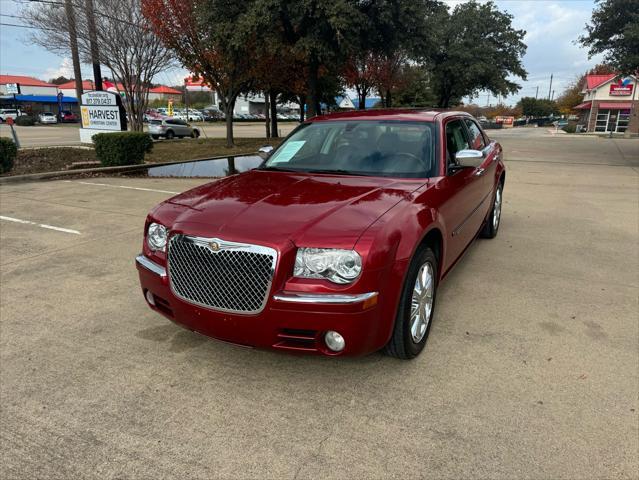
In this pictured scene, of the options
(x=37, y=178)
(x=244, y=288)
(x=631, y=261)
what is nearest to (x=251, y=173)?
(x=244, y=288)

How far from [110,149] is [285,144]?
9.67m

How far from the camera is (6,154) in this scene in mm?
11141

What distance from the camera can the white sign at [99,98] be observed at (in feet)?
52.6

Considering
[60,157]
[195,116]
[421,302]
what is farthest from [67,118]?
[421,302]

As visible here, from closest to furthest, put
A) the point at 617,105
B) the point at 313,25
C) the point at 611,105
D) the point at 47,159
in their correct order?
the point at 47,159, the point at 313,25, the point at 617,105, the point at 611,105

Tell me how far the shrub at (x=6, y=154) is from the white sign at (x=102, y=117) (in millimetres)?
5210

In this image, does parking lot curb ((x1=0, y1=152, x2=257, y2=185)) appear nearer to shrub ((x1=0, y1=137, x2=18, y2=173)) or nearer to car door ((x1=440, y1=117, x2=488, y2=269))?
shrub ((x1=0, y1=137, x2=18, y2=173))

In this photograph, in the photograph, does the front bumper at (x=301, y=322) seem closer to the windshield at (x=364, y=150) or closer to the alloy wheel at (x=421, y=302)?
the alloy wheel at (x=421, y=302)

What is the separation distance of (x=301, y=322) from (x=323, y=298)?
184 mm

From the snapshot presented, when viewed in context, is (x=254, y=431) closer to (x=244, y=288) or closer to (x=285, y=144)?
(x=244, y=288)

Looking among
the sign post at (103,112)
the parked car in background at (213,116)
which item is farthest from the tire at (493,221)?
the parked car in background at (213,116)

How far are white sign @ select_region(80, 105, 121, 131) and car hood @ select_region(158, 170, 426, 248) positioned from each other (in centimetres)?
1438

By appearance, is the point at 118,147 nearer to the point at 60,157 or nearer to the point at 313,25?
the point at 60,157

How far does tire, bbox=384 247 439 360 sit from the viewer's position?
290cm
